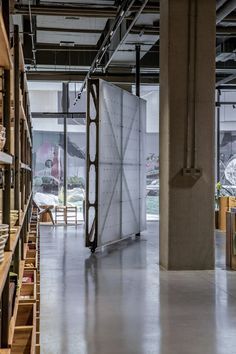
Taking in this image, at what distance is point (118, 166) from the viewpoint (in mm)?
11602

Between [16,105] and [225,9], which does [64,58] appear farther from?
[16,105]

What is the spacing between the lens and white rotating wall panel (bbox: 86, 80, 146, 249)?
34.2 feet

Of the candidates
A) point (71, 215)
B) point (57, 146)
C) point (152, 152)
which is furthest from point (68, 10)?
point (152, 152)

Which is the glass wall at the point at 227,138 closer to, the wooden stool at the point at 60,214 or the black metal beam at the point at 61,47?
the wooden stool at the point at 60,214

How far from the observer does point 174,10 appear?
322 inches

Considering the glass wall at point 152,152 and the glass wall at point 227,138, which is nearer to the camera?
the glass wall at point 227,138

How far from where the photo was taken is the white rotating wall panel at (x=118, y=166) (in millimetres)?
10430

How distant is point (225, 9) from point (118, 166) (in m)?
4.10

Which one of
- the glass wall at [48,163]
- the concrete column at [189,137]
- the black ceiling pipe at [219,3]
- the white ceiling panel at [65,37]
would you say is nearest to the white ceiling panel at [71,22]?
the white ceiling panel at [65,37]

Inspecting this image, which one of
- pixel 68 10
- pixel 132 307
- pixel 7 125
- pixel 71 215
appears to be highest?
pixel 68 10

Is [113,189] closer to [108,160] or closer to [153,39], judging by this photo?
[108,160]

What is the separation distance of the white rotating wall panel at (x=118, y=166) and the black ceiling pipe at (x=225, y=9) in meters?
2.57

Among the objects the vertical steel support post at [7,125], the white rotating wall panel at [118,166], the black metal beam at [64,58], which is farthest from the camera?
the black metal beam at [64,58]

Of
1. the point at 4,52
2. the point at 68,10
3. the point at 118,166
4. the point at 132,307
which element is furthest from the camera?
the point at 118,166
